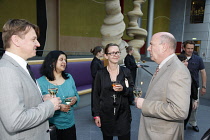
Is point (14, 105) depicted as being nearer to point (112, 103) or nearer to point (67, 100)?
point (67, 100)

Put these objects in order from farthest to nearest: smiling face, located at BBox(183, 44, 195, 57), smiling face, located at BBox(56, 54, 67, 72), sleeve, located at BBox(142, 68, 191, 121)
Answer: smiling face, located at BBox(183, 44, 195, 57)
smiling face, located at BBox(56, 54, 67, 72)
sleeve, located at BBox(142, 68, 191, 121)

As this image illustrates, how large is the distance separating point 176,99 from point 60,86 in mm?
1189

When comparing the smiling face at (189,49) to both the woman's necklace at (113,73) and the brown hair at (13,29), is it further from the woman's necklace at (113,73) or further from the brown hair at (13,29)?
the brown hair at (13,29)

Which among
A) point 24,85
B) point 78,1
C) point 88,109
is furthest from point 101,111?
point 78,1

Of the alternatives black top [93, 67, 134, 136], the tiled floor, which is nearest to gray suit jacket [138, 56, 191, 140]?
black top [93, 67, 134, 136]

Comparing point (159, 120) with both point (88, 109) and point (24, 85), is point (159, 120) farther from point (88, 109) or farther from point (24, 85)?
point (88, 109)

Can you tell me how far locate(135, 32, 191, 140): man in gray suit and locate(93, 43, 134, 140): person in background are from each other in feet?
1.46

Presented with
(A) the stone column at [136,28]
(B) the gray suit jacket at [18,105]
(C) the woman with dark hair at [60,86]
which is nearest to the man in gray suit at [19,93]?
(B) the gray suit jacket at [18,105]

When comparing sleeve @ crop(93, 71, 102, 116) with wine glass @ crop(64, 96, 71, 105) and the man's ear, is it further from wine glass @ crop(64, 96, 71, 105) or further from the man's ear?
the man's ear

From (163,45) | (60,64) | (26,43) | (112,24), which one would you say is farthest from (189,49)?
(112,24)

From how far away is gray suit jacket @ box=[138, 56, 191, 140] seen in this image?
115cm

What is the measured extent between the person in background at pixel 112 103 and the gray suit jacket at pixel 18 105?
88 centimetres

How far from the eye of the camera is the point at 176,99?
1146 mm

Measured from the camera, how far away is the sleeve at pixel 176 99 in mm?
1146
